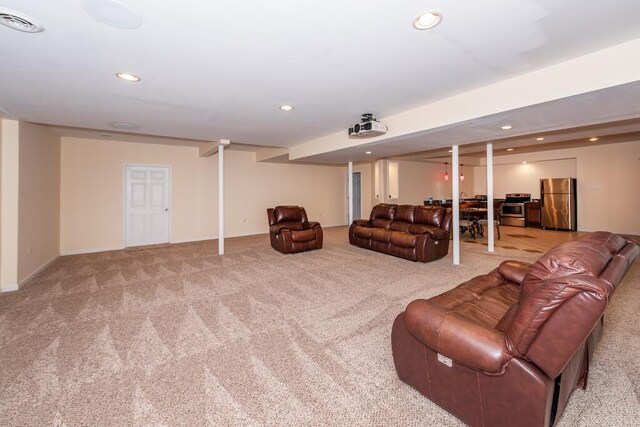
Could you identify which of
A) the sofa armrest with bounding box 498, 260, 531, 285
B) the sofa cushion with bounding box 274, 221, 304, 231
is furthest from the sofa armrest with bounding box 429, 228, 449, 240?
the sofa cushion with bounding box 274, 221, 304, 231

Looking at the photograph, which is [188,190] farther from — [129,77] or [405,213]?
[405,213]

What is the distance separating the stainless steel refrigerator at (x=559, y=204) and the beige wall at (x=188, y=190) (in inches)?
254

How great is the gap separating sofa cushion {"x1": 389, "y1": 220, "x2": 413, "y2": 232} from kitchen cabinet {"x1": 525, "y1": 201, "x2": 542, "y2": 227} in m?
5.88

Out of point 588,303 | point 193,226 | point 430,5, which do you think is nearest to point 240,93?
point 430,5

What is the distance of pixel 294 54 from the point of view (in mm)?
2266

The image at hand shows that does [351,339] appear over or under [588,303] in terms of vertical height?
under

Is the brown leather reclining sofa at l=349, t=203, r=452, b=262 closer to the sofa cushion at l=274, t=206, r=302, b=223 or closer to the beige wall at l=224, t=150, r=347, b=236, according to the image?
the sofa cushion at l=274, t=206, r=302, b=223

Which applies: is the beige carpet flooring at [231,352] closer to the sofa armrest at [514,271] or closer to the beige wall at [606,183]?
the sofa armrest at [514,271]

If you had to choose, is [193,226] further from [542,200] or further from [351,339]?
[542,200]

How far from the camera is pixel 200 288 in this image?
12.1ft

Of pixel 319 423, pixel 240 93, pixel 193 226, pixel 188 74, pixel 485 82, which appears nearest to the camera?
pixel 319 423

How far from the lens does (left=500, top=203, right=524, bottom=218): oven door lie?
29.7ft

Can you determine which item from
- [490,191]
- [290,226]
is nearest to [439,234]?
[490,191]

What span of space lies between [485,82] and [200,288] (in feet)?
13.8
